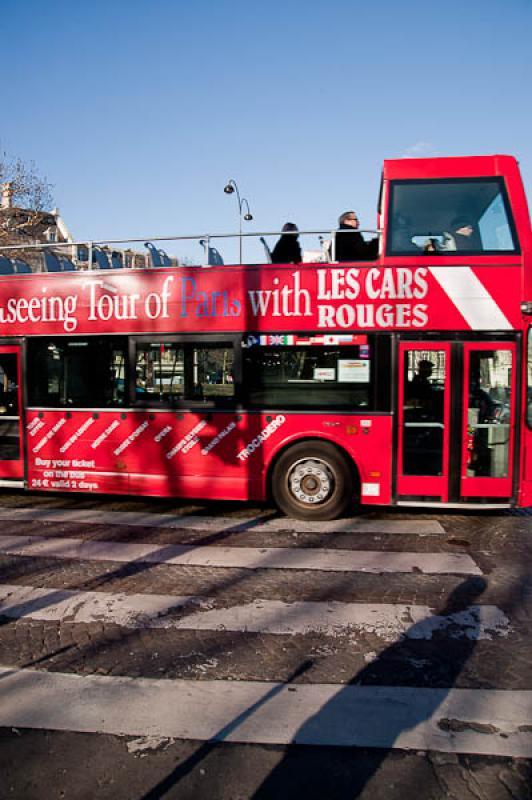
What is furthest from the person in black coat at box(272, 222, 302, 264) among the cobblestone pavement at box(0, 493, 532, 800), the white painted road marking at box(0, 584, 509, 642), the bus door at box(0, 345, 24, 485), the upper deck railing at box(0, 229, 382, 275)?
the white painted road marking at box(0, 584, 509, 642)

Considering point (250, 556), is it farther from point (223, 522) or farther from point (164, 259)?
point (164, 259)

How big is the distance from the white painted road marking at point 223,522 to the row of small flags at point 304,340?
231 cm

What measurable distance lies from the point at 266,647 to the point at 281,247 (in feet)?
17.1

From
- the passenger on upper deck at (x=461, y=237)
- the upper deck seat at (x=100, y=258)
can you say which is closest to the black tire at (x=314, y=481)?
the passenger on upper deck at (x=461, y=237)

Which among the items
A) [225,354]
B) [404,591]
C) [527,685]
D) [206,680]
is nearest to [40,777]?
[206,680]

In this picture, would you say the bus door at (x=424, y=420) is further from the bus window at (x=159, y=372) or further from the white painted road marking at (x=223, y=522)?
the bus window at (x=159, y=372)

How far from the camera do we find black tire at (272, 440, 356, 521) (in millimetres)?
7090

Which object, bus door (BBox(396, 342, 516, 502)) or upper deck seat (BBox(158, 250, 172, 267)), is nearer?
bus door (BBox(396, 342, 516, 502))

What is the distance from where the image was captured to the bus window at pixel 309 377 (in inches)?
274

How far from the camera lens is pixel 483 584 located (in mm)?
5129

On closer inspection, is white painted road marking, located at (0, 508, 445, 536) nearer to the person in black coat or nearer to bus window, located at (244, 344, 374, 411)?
bus window, located at (244, 344, 374, 411)

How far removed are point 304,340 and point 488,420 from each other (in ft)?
8.11

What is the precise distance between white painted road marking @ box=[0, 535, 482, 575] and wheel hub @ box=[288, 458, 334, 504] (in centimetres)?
115

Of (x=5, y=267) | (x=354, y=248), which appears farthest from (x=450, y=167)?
(x=5, y=267)
